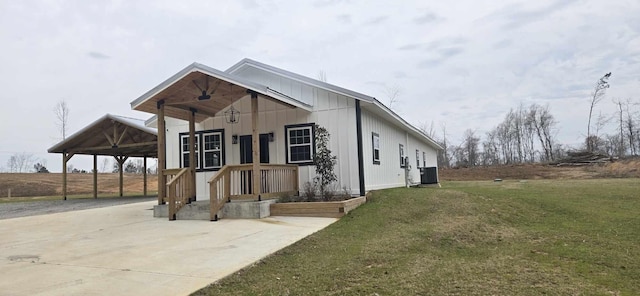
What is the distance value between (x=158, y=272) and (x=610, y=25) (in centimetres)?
1604

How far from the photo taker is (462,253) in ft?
19.9

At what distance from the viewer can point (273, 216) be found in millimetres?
9883

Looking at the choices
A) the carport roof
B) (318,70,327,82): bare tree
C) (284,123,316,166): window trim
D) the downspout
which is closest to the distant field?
the carport roof

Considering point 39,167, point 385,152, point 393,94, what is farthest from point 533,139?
point 39,167

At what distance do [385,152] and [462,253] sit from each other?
858 cm

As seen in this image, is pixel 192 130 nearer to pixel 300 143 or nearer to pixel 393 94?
pixel 300 143

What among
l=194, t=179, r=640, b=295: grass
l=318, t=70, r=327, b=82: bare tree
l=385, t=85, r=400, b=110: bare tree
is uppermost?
l=318, t=70, r=327, b=82: bare tree

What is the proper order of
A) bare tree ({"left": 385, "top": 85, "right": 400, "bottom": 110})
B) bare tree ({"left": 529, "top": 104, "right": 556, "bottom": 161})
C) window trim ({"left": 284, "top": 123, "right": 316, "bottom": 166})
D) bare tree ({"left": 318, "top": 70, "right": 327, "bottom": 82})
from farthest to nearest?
1. bare tree ({"left": 529, "top": 104, "right": 556, "bottom": 161})
2. bare tree ({"left": 385, "top": 85, "right": 400, "bottom": 110})
3. bare tree ({"left": 318, "top": 70, "right": 327, "bottom": 82})
4. window trim ({"left": 284, "top": 123, "right": 316, "bottom": 166})

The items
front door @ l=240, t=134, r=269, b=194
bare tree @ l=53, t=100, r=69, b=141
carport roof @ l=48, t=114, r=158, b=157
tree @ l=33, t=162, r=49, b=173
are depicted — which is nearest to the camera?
front door @ l=240, t=134, r=269, b=194

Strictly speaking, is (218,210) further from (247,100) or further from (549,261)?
(549,261)

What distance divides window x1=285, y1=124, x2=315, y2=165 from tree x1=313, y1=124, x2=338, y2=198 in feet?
1.46

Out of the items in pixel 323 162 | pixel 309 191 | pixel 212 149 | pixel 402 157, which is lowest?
pixel 309 191

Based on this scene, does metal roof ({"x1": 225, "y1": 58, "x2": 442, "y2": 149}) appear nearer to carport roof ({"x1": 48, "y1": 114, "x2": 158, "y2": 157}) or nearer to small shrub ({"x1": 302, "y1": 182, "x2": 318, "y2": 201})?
small shrub ({"x1": 302, "y1": 182, "x2": 318, "y2": 201})

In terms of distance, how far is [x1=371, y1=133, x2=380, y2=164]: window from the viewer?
1296 cm
